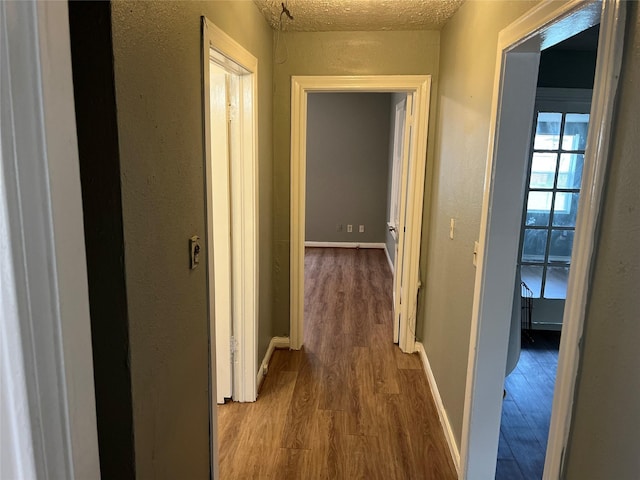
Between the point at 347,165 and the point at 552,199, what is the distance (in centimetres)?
357

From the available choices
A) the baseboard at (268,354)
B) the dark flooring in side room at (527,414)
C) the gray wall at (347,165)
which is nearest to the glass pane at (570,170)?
the dark flooring in side room at (527,414)


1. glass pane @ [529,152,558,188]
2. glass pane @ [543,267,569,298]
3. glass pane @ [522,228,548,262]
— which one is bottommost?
glass pane @ [543,267,569,298]

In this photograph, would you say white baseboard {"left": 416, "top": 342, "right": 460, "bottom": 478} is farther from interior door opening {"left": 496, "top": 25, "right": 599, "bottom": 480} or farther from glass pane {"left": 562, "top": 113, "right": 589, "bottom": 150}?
glass pane {"left": 562, "top": 113, "right": 589, "bottom": 150}

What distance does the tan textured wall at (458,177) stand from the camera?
1954mm

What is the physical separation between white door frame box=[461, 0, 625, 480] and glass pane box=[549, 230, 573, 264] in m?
2.27

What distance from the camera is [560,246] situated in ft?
12.5

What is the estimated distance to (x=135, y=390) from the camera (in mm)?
1134

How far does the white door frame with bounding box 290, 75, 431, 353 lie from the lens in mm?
3043

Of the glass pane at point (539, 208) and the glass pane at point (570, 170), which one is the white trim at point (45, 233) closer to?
the glass pane at point (539, 208)

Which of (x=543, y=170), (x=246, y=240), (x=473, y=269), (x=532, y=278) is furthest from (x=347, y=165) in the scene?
(x=473, y=269)

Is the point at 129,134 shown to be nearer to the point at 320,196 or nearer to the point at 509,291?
the point at 509,291

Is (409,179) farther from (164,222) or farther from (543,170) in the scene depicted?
(164,222)

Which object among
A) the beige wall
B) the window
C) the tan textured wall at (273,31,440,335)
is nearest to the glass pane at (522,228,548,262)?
the window

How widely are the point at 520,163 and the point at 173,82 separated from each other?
1.30m
